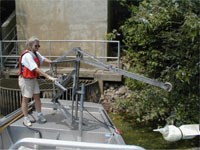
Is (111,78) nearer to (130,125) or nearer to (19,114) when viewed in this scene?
(130,125)

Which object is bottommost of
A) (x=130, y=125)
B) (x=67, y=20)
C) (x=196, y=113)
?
(x=130, y=125)

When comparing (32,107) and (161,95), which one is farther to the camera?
(161,95)

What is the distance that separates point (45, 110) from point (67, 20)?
5937mm

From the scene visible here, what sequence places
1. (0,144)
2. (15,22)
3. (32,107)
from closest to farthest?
(0,144) → (32,107) → (15,22)

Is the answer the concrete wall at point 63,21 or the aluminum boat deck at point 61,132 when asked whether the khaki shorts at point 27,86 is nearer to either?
the aluminum boat deck at point 61,132

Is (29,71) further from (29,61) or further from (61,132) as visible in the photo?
(61,132)

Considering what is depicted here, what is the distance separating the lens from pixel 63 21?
29.8 feet

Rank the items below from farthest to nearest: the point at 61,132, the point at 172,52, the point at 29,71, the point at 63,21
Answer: the point at 63,21 → the point at 172,52 → the point at 29,71 → the point at 61,132

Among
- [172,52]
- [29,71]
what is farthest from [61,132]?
[172,52]

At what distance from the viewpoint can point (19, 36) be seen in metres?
9.56

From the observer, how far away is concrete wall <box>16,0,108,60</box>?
878cm

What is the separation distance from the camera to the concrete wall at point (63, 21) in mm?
8781

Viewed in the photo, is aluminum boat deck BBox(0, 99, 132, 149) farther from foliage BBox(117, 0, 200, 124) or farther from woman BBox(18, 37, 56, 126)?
foliage BBox(117, 0, 200, 124)

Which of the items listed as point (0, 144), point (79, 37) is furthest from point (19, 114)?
point (79, 37)
